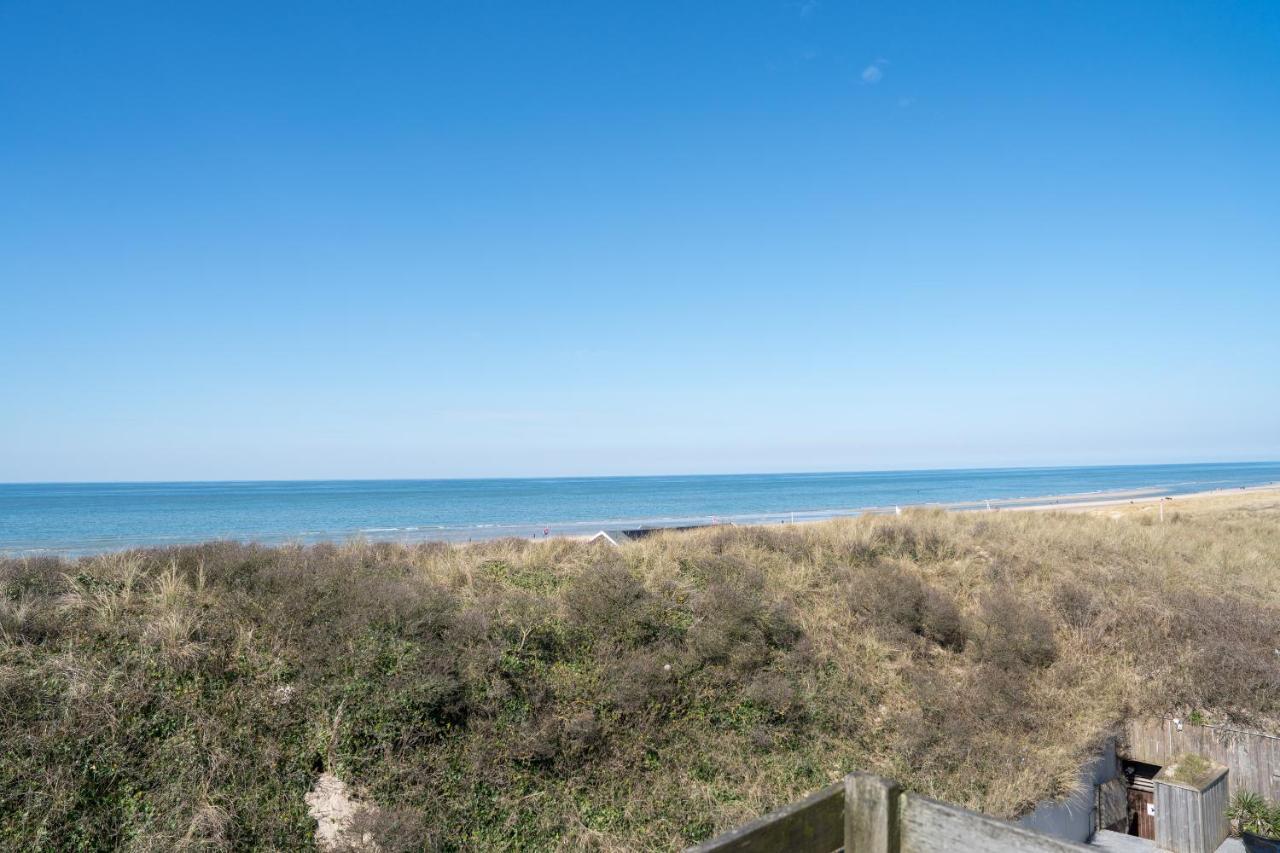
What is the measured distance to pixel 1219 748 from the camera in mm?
10469

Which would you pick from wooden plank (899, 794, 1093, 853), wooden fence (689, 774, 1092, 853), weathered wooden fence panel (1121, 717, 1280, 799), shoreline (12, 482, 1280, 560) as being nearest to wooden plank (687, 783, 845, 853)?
wooden fence (689, 774, 1092, 853)

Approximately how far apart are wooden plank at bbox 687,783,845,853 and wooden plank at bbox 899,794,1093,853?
25 centimetres

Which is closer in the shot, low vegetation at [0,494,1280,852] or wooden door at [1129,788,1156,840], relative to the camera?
low vegetation at [0,494,1280,852]

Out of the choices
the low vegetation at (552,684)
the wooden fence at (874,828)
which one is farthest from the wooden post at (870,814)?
the low vegetation at (552,684)

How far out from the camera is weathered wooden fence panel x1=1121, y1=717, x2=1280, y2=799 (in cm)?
1013

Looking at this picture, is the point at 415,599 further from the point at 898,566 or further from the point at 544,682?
the point at 898,566

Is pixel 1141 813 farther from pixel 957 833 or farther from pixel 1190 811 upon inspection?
pixel 957 833

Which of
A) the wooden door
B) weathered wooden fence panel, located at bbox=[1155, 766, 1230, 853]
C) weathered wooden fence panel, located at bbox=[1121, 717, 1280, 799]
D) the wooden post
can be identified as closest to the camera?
the wooden post

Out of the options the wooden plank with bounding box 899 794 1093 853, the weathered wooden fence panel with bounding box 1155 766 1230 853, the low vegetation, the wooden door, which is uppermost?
the wooden plank with bounding box 899 794 1093 853

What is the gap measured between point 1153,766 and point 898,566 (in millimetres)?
4917

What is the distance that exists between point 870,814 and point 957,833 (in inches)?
12.1

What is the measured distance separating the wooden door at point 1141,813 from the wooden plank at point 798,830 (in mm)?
11715

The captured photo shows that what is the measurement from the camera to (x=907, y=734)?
9.50 meters

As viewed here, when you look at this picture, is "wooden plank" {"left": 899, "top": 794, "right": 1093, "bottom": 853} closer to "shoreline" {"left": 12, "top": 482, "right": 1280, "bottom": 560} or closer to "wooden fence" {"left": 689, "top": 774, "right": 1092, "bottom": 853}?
"wooden fence" {"left": 689, "top": 774, "right": 1092, "bottom": 853}
